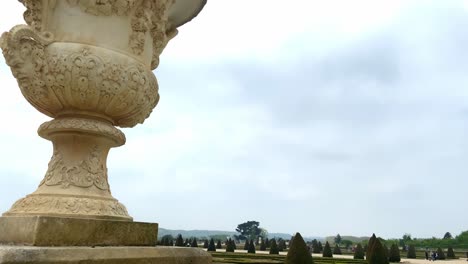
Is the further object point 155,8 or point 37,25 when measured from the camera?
point 155,8

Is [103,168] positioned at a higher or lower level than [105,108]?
lower

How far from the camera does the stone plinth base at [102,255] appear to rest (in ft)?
7.73

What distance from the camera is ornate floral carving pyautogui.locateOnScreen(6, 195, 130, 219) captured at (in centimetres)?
288

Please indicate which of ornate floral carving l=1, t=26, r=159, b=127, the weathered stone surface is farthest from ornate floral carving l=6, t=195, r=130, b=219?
ornate floral carving l=1, t=26, r=159, b=127

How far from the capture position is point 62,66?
2984 mm

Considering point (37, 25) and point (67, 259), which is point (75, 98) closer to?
point (37, 25)

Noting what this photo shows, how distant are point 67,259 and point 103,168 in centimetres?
94

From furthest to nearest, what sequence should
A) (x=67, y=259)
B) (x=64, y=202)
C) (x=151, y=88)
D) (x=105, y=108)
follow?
(x=151, y=88) → (x=105, y=108) → (x=64, y=202) → (x=67, y=259)

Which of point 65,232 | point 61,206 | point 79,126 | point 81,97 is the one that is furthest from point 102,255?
point 81,97

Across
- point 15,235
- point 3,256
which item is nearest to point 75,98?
point 15,235

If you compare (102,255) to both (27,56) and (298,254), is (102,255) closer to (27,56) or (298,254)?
(27,56)

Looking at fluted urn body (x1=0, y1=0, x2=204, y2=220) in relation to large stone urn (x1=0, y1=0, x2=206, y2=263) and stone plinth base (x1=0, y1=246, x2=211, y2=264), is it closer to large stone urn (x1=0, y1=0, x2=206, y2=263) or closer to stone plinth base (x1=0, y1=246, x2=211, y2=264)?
large stone urn (x1=0, y1=0, x2=206, y2=263)

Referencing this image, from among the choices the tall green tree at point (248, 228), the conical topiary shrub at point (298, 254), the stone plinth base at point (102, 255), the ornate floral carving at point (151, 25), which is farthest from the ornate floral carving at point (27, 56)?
the tall green tree at point (248, 228)

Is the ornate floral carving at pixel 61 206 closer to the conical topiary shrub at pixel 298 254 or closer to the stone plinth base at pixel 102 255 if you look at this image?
the stone plinth base at pixel 102 255
